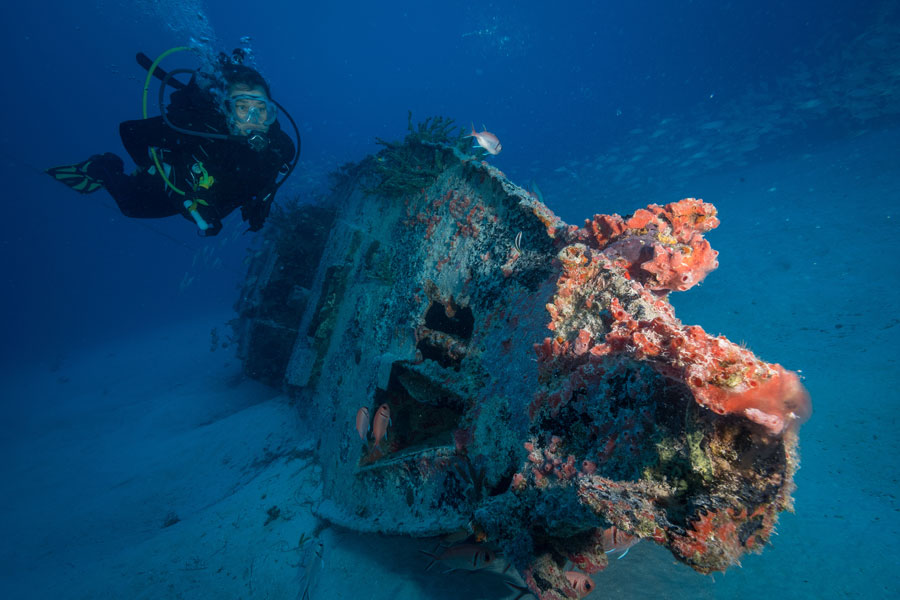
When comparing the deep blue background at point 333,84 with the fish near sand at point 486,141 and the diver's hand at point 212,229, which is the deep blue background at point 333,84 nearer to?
the diver's hand at point 212,229

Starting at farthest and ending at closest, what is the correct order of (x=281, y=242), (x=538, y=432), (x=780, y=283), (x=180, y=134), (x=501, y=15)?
(x=501, y=15)
(x=780, y=283)
(x=281, y=242)
(x=180, y=134)
(x=538, y=432)

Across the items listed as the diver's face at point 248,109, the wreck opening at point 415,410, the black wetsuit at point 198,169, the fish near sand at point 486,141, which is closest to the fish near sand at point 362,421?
the wreck opening at point 415,410

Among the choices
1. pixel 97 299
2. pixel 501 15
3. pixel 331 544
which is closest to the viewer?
pixel 331 544

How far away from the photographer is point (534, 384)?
252cm

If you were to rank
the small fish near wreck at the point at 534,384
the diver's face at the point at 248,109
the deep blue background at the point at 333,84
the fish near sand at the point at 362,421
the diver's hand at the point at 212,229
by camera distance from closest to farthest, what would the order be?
the small fish near wreck at the point at 534,384, the fish near sand at the point at 362,421, the diver's hand at the point at 212,229, the diver's face at the point at 248,109, the deep blue background at the point at 333,84

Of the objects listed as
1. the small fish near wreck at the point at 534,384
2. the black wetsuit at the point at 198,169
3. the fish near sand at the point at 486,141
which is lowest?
the small fish near wreck at the point at 534,384

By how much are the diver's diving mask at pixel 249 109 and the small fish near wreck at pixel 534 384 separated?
2.11m

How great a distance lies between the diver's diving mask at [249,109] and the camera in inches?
243

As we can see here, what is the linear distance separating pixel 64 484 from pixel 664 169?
33.3 meters

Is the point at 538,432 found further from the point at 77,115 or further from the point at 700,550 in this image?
the point at 77,115

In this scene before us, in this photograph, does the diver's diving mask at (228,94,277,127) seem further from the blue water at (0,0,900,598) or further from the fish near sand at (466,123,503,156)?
the blue water at (0,0,900,598)

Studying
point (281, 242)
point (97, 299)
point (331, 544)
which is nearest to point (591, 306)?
point (331, 544)

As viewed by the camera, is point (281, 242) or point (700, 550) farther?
point (281, 242)

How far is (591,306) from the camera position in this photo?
244 centimetres
